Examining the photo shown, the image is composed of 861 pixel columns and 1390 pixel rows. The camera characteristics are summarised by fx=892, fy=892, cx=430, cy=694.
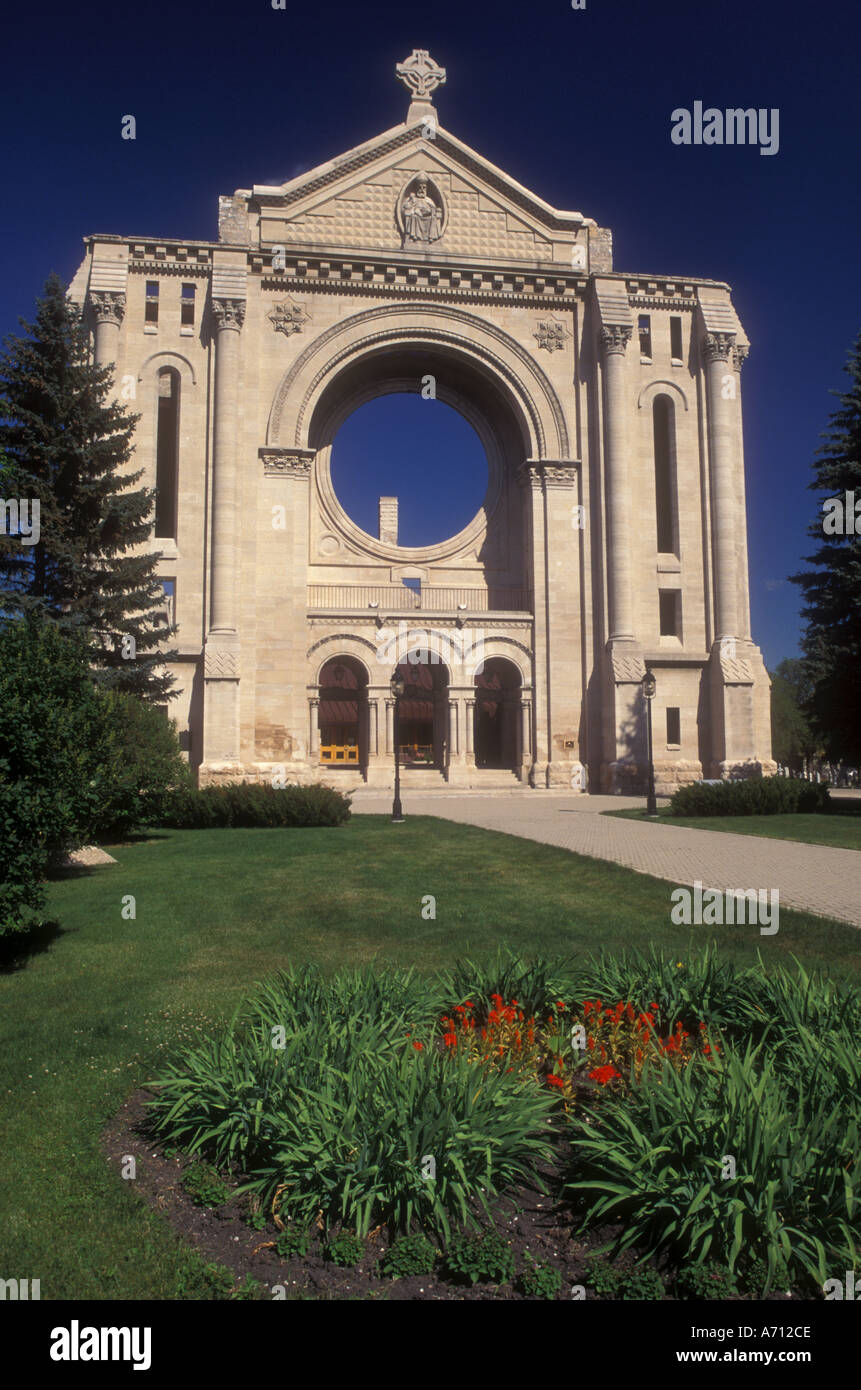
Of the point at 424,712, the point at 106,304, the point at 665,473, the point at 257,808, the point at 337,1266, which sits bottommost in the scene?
the point at 337,1266

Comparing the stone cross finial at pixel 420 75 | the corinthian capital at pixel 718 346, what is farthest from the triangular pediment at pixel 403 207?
the corinthian capital at pixel 718 346

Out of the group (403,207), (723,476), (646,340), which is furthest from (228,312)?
(723,476)

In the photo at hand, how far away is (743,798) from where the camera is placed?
77.6ft

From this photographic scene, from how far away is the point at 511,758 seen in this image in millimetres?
36719

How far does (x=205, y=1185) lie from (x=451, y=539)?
3461 centimetres

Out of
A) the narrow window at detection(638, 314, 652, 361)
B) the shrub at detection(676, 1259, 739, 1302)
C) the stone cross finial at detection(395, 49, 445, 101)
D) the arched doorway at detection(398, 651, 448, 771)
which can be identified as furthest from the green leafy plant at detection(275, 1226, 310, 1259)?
the stone cross finial at detection(395, 49, 445, 101)

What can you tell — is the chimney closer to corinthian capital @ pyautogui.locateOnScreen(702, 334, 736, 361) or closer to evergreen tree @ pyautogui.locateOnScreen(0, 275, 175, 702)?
corinthian capital @ pyautogui.locateOnScreen(702, 334, 736, 361)

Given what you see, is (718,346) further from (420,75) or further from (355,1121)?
(355,1121)

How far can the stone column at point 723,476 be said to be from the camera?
35031 mm

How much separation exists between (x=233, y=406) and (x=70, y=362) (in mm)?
10750

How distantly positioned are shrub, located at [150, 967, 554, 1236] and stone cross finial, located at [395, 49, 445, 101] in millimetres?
41015

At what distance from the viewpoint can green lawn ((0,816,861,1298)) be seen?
3945 millimetres

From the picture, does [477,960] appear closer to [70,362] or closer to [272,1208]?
[272,1208]

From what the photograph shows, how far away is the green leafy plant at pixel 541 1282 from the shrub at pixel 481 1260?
8 cm
